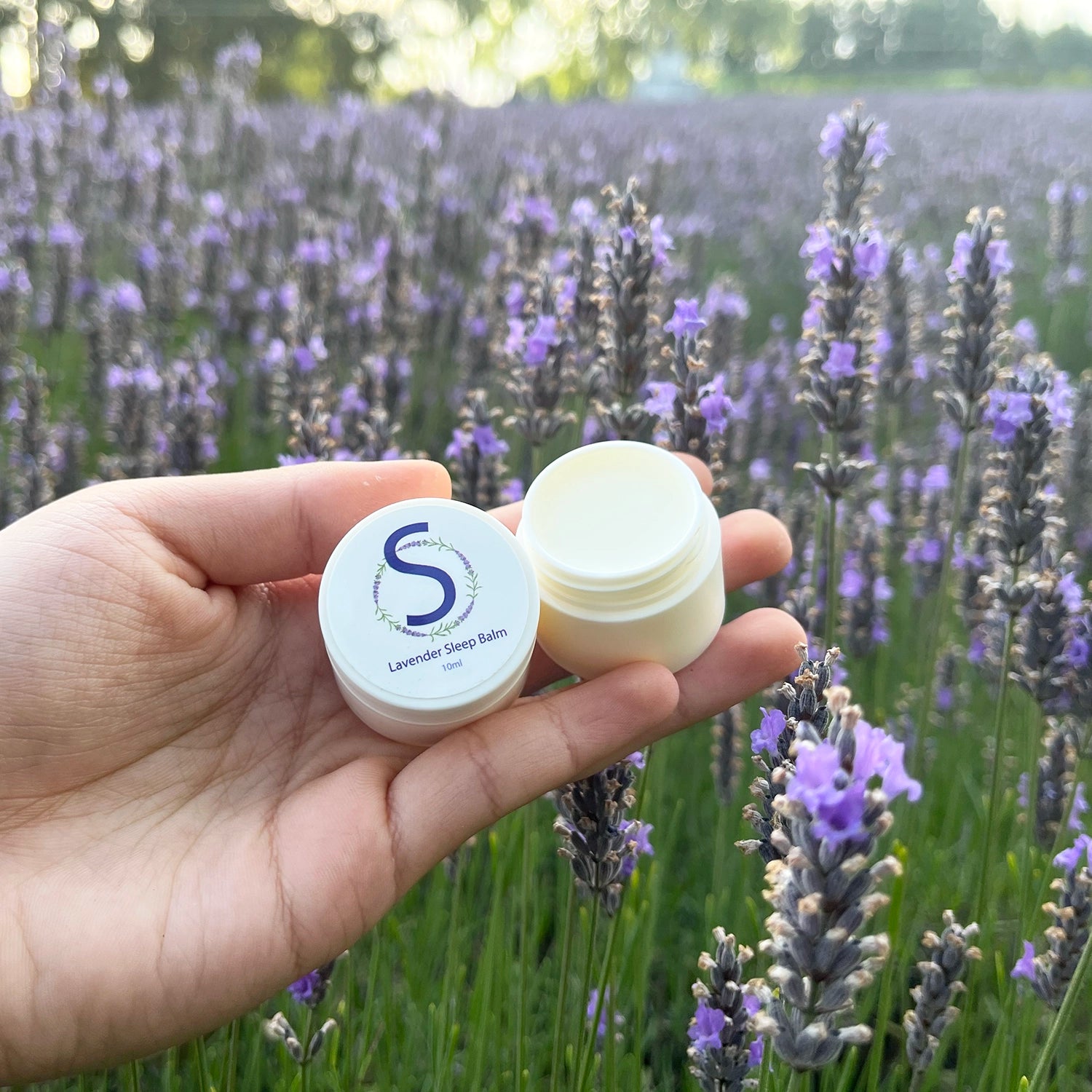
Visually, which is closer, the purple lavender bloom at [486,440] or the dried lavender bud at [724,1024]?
Answer: the dried lavender bud at [724,1024]

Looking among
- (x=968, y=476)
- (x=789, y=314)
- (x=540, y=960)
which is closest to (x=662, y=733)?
(x=540, y=960)

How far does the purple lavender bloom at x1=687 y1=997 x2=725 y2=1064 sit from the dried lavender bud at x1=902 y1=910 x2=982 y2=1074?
0.41 metres

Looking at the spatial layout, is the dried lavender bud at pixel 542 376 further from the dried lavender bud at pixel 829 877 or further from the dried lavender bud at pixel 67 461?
the dried lavender bud at pixel 67 461

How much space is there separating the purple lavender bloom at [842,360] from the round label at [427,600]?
2.80 feet

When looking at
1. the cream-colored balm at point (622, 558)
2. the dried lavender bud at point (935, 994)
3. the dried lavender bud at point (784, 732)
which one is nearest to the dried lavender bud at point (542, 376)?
the cream-colored balm at point (622, 558)

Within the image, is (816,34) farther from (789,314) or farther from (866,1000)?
(866,1000)

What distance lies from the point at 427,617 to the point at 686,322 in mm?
837

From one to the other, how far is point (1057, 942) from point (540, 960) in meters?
1.53

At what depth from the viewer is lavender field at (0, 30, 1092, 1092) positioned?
1739 mm

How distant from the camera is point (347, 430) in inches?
133

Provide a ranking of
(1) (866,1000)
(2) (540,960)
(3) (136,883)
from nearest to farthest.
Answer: (3) (136,883) → (1) (866,1000) → (2) (540,960)

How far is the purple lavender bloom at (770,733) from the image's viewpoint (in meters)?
1.53

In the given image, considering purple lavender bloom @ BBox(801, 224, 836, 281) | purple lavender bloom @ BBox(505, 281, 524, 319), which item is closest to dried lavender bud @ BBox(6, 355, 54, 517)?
purple lavender bloom @ BBox(505, 281, 524, 319)

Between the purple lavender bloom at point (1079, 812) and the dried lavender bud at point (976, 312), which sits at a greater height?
the dried lavender bud at point (976, 312)
